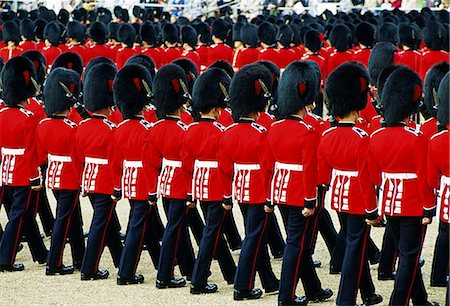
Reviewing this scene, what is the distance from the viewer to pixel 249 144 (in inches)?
241

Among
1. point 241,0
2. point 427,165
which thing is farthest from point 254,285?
point 241,0

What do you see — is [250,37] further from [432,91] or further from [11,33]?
[432,91]

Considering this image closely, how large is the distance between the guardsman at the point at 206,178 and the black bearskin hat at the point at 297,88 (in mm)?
419

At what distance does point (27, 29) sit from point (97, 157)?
8347mm

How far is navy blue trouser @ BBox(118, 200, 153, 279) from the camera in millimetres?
6578

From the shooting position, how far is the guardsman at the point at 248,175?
6.12 m

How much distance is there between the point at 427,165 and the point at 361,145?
428 millimetres

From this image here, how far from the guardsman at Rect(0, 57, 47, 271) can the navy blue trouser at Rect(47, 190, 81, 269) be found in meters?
0.19

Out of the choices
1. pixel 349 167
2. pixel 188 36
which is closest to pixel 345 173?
pixel 349 167

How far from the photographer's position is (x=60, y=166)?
6754 mm

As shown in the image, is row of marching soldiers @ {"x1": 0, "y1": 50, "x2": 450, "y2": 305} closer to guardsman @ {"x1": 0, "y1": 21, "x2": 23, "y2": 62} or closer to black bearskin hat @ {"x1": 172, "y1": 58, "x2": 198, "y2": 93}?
black bearskin hat @ {"x1": 172, "y1": 58, "x2": 198, "y2": 93}

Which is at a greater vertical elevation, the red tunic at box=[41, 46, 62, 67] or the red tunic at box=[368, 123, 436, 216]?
the red tunic at box=[368, 123, 436, 216]

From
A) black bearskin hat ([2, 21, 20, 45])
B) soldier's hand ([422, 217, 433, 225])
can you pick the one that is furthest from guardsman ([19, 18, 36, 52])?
soldier's hand ([422, 217, 433, 225])

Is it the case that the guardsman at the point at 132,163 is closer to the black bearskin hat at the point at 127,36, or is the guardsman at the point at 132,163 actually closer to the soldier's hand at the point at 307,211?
the soldier's hand at the point at 307,211
